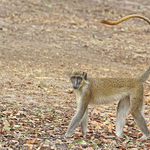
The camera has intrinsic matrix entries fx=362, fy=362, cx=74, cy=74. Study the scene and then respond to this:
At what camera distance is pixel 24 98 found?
903 cm

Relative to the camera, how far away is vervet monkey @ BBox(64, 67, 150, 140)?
22.2ft

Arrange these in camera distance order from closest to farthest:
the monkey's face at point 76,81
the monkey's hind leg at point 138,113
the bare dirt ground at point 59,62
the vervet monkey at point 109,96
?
the monkey's face at point 76,81
the vervet monkey at point 109,96
the monkey's hind leg at point 138,113
the bare dirt ground at point 59,62

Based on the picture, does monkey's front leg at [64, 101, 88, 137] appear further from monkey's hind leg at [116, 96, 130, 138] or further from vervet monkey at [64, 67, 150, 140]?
monkey's hind leg at [116, 96, 130, 138]

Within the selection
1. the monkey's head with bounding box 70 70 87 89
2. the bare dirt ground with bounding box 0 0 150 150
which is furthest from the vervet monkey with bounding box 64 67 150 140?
the bare dirt ground with bounding box 0 0 150 150

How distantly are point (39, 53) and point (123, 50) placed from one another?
13.7ft

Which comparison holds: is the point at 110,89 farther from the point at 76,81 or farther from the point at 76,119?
the point at 76,119

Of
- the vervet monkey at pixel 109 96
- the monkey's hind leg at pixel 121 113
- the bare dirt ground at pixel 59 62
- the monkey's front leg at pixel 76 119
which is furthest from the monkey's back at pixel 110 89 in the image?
the bare dirt ground at pixel 59 62

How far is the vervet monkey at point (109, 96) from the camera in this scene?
6.77 m

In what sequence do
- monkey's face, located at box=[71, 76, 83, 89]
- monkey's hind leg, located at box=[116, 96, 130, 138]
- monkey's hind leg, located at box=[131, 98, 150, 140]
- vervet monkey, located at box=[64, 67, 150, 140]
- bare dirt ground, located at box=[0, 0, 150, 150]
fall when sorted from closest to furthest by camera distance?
monkey's face, located at box=[71, 76, 83, 89], vervet monkey, located at box=[64, 67, 150, 140], monkey's hind leg, located at box=[131, 98, 150, 140], bare dirt ground, located at box=[0, 0, 150, 150], monkey's hind leg, located at box=[116, 96, 130, 138]

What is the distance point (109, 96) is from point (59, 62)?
626 centimetres

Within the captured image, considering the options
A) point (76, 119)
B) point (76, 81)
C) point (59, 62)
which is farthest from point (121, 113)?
point (59, 62)

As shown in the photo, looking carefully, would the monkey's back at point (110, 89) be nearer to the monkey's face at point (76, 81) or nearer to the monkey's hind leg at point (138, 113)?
the monkey's hind leg at point (138, 113)

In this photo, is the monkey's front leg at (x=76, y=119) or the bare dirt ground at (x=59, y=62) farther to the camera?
the bare dirt ground at (x=59, y=62)

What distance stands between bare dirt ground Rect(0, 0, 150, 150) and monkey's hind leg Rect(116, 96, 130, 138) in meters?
0.16
